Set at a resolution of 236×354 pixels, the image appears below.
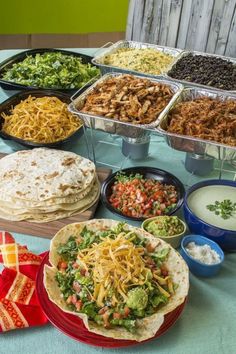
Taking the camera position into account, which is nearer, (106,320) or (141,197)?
(106,320)

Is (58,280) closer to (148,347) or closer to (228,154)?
(148,347)

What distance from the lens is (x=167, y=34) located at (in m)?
3.58

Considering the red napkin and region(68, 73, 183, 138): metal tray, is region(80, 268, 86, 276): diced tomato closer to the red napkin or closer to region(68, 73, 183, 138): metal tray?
the red napkin

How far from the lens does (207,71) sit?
2502mm

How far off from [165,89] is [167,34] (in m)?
1.62

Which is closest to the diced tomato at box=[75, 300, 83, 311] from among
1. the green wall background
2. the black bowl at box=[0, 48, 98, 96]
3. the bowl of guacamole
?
the bowl of guacamole

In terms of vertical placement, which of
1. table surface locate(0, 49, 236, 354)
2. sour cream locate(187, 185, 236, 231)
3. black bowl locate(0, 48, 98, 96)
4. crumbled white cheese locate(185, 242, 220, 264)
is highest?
black bowl locate(0, 48, 98, 96)

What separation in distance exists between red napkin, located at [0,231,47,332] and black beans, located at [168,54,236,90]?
1.45 metres

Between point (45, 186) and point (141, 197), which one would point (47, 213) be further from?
point (141, 197)

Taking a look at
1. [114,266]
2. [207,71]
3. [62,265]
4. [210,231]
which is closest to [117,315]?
[114,266]

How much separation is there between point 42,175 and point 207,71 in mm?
1277

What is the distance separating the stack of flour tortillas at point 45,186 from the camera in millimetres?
1681

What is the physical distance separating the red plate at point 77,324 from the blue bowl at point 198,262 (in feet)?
0.62

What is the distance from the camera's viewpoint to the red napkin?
4.17 feet
